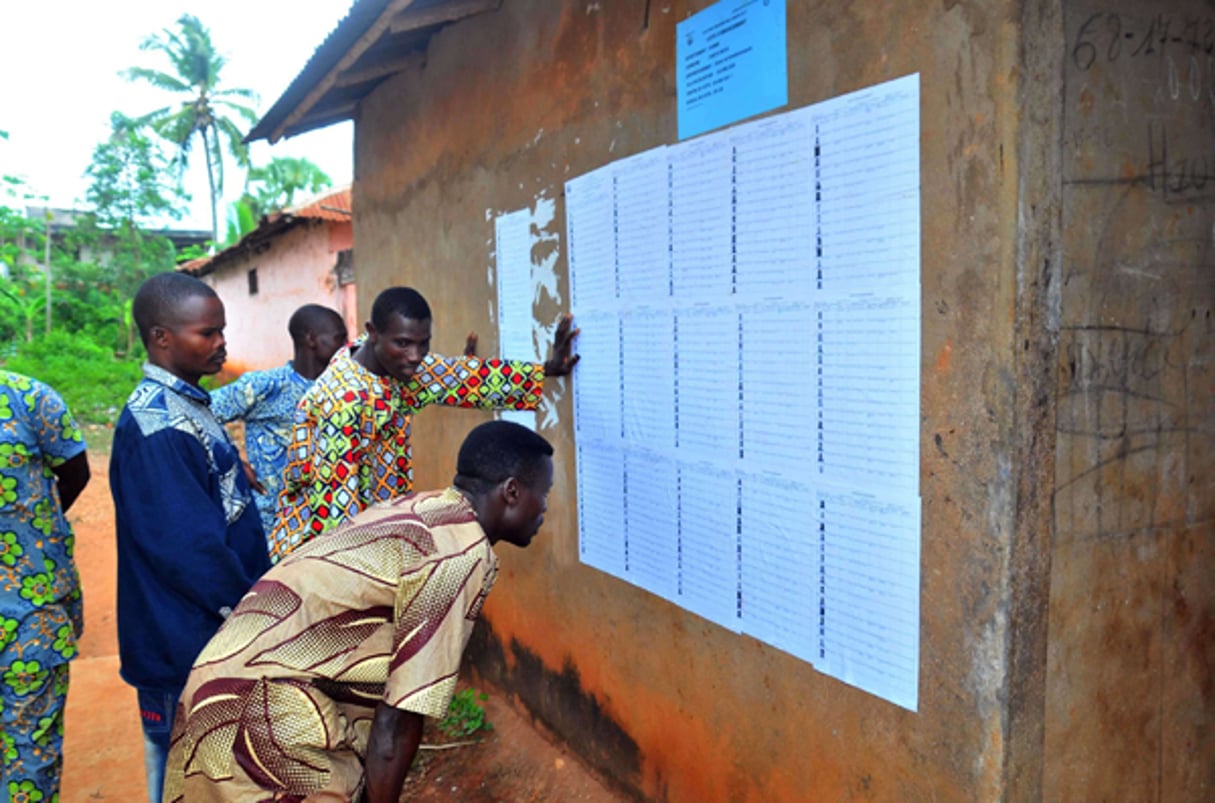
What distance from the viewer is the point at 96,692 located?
4551 mm

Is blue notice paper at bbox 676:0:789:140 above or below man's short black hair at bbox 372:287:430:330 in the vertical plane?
above

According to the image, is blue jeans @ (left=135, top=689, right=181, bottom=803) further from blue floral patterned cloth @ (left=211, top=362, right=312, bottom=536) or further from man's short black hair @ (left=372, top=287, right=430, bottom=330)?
blue floral patterned cloth @ (left=211, top=362, right=312, bottom=536)

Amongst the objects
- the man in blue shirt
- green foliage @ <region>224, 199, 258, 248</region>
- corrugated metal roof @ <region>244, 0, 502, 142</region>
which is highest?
green foliage @ <region>224, 199, 258, 248</region>

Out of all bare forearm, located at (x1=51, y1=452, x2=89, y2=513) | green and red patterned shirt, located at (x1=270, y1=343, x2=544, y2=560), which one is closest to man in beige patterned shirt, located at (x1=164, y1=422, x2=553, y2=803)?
green and red patterned shirt, located at (x1=270, y1=343, x2=544, y2=560)

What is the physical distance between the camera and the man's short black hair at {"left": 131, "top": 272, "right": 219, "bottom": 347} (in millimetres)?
2279

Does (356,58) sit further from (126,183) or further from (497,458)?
(126,183)

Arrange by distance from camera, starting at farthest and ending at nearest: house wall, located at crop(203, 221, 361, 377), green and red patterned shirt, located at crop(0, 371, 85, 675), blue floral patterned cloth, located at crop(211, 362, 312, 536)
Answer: house wall, located at crop(203, 221, 361, 377), blue floral patterned cloth, located at crop(211, 362, 312, 536), green and red patterned shirt, located at crop(0, 371, 85, 675)

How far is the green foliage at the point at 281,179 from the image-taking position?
89.5 ft

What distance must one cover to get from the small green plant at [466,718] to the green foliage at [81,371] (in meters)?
13.7

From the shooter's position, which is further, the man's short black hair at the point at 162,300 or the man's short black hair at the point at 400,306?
the man's short black hair at the point at 400,306

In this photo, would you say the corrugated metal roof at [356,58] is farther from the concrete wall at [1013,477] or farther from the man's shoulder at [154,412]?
the man's shoulder at [154,412]

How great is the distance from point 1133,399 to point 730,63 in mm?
1361

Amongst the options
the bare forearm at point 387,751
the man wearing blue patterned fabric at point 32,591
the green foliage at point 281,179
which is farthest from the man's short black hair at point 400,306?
the green foliage at point 281,179

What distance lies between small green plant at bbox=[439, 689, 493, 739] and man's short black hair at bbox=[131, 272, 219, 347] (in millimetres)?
2317
